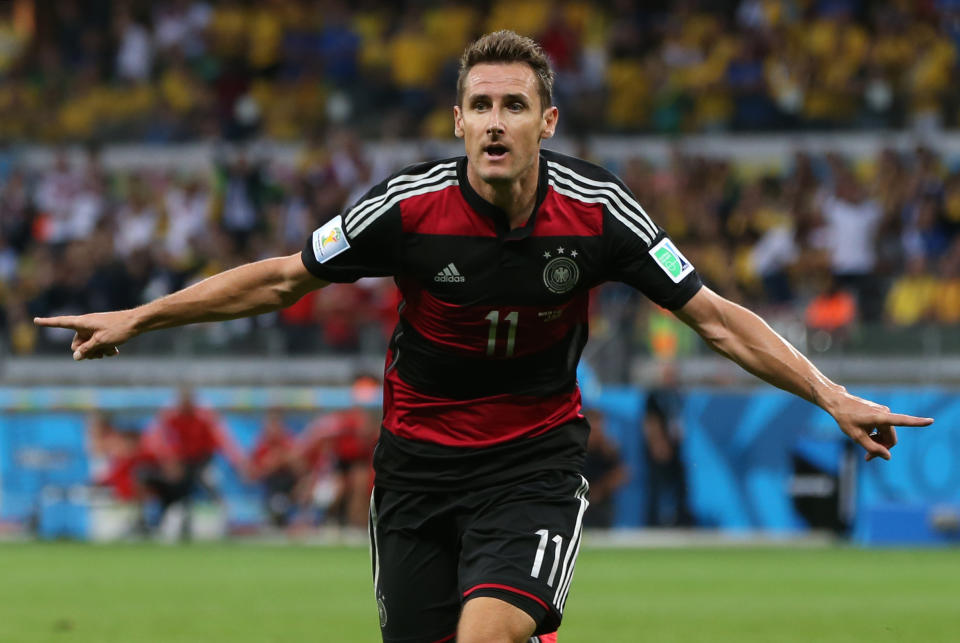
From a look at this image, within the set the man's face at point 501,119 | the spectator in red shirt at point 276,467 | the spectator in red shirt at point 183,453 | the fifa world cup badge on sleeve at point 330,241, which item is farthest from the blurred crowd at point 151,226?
the man's face at point 501,119

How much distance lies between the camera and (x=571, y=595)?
480 inches

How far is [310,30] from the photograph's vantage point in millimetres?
24531

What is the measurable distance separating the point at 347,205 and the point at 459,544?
52.1 ft

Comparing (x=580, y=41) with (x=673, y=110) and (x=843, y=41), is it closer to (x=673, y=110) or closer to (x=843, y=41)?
(x=673, y=110)

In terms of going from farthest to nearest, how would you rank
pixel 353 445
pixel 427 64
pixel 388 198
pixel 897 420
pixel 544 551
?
pixel 427 64
pixel 353 445
pixel 388 198
pixel 544 551
pixel 897 420

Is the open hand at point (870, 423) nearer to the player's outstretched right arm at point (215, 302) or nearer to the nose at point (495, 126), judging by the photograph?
the nose at point (495, 126)

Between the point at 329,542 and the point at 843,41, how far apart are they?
916 cm

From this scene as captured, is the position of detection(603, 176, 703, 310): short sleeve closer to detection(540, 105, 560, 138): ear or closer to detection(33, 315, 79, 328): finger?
detection(540, 105, 560, 138): ear

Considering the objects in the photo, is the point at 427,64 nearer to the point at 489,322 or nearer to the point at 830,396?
the point at 489,322

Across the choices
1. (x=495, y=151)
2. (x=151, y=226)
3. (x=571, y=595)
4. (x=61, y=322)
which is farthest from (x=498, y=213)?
(x=151, y=226)

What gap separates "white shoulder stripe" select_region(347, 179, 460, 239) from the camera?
5363 millimetres

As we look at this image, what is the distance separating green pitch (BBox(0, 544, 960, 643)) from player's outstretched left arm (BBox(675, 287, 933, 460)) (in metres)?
4.19

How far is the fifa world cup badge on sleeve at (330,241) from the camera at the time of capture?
213 inches

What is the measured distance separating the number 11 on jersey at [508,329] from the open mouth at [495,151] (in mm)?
505
